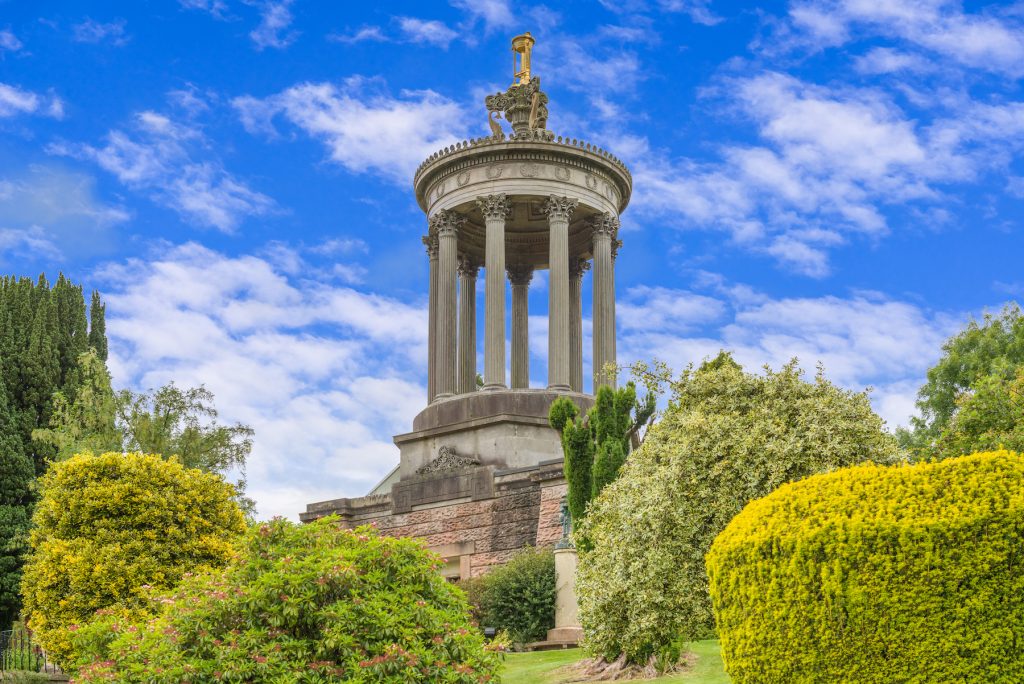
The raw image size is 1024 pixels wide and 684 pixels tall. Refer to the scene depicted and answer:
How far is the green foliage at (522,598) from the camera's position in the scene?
24.1 meters

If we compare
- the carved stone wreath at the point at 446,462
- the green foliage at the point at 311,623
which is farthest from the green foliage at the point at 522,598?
the green foliage at the point at 311,623

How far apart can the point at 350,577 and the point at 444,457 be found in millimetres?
21048

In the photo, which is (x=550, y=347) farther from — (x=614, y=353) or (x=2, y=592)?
(x=2, y=592)

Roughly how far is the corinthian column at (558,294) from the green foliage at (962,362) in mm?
12643

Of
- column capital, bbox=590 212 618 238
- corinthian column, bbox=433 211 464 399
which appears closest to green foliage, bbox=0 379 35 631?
corinthian column, bbox=433 211 464 399

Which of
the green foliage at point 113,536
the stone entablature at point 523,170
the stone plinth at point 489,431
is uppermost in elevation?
the stone entablature at point 523,170

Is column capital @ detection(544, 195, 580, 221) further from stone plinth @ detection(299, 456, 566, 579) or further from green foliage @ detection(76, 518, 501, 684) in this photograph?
green foliage @ detection(76, 518, 501, 684)

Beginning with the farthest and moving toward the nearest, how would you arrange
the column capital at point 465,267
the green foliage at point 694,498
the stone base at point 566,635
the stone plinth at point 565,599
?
the column capital at point 465,267 → the stone plinth at point 565,599 → the stone base at point 566,635 → the green foliage at point 694,498

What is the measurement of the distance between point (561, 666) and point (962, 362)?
25796 mm

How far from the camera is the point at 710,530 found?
Answer: 1720cm

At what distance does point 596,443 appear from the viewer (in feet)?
77.3

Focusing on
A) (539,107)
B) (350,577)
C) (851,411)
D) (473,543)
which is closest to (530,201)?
(539,107)

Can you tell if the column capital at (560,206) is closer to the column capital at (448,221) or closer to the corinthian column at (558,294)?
the corinthian column at (558,294)

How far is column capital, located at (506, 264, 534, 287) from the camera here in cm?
4144
